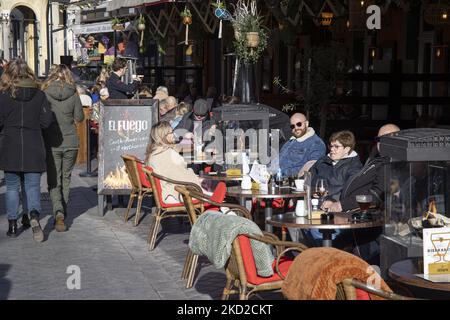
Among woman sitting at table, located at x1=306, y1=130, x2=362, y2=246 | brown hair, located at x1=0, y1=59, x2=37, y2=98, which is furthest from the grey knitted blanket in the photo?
brown hair, located at x1=0, y1=59, x2=37, y2=98

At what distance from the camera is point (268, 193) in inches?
310

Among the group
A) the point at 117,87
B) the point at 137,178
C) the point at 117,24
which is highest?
the point at 117,24

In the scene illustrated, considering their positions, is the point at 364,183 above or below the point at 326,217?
above

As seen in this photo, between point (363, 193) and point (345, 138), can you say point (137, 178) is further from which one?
point (363, 193)

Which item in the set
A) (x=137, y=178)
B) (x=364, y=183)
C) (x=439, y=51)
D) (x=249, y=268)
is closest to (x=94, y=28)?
(x=439, y=51)

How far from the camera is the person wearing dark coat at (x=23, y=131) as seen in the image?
30.0 feet

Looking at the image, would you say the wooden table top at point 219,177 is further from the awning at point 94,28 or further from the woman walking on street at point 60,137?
the awning at point 94,28

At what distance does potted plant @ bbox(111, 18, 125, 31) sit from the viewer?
2159 cm

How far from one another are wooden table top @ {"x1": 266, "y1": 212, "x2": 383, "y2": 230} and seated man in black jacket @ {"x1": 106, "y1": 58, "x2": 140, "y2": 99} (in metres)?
6.69

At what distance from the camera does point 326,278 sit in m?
4.00

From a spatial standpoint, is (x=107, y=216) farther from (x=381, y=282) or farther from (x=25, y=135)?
(x=381, y=282)

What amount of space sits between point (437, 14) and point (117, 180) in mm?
5238

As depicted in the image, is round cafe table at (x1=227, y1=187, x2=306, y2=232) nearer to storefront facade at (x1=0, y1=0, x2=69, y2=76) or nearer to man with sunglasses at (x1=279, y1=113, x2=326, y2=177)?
man with sunglasses at (x1=279, y1=113, x2=326, y2=177)
